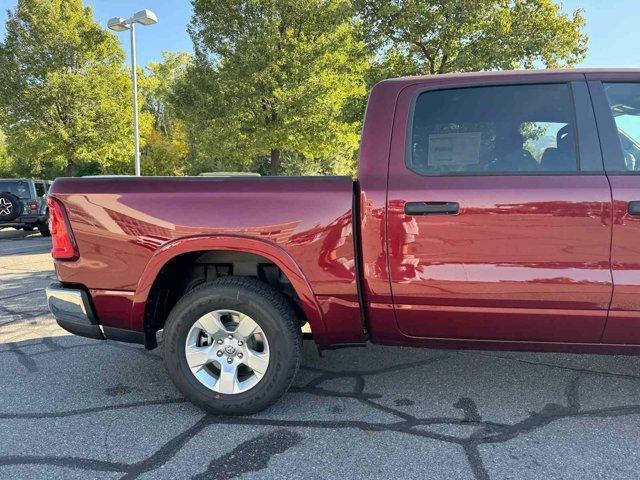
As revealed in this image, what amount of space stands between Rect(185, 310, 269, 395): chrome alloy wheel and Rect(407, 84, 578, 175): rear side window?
4.46 ft

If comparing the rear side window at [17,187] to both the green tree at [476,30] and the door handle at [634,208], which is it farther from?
the door handle at [634,208]

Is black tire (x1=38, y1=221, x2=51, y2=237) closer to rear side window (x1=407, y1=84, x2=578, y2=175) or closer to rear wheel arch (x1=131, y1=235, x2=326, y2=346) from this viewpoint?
rear wheel arch (x1=131, y1=235, x2=326, y2=346)

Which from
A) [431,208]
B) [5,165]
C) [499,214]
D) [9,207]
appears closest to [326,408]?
[431,208]

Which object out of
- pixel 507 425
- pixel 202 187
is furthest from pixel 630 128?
pixel 202 187

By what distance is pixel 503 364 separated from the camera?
362 cm

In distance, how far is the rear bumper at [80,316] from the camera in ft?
9.70

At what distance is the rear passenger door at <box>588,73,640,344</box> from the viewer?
8.05 ft

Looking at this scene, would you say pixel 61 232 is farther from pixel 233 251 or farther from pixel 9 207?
pixel 9 207

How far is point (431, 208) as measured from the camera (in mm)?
2578

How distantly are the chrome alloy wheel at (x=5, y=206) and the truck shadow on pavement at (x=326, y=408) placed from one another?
38.2ft

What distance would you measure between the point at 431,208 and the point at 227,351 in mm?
1460

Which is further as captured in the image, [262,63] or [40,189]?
[40,189]

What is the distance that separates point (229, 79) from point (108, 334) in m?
12.3

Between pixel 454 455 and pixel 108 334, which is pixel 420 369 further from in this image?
pixel 108 334
